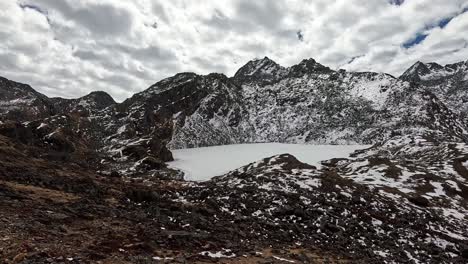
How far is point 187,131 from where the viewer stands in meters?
178

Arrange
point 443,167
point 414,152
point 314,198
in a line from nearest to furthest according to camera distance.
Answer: point 314,198, point 443,167, point 414,152

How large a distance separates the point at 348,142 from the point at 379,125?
22773 mm

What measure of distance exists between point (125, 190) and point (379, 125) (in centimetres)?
18098

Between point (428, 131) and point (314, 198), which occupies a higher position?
point (428, 131)

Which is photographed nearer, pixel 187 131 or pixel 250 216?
pixel 250 216

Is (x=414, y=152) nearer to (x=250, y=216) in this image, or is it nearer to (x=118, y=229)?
(x=250, y=216)

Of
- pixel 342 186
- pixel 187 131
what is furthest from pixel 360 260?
pixel 187 131

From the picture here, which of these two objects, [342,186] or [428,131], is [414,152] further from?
[342,186]

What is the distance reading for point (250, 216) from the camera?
29.7 metres

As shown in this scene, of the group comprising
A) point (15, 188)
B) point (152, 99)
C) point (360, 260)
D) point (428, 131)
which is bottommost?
point (360, 260)

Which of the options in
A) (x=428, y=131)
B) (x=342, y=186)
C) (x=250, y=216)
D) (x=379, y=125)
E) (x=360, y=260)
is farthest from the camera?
(x=379, y=125)

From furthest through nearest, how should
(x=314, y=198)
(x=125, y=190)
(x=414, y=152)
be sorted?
(x=414, y=152) < (x=314, y=198) < (x=125, y=190)

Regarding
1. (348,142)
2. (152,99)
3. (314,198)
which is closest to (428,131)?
(348,142)

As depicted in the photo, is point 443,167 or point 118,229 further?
point 443,167
